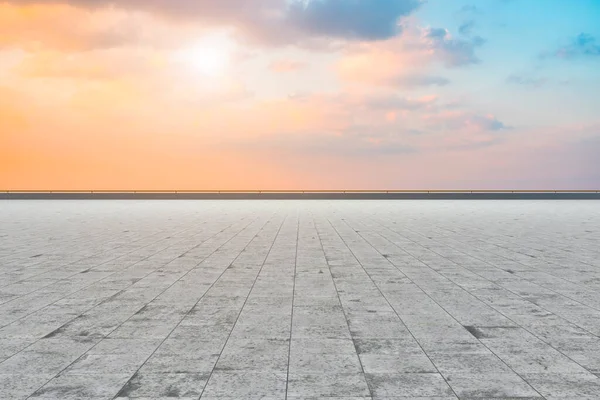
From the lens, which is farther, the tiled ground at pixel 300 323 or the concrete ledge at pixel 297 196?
the concrete ledge at pixel 297 196

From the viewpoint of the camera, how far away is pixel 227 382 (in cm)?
466

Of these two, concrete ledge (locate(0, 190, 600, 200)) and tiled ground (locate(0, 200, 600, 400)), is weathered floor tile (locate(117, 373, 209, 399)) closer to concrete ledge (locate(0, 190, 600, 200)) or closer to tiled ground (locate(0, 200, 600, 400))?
tiled ground (locate(0, 200, 600, 400))

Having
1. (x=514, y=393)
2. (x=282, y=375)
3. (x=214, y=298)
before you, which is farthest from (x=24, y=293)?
(x=514, y=393)

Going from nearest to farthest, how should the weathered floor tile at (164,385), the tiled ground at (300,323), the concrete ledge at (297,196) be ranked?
the weathered floor tile at (164,385) → the tiled ground at (300,323) → the concrete ledge at (297,196)

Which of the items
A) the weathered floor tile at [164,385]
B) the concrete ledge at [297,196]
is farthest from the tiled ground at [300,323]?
the concrete ledge at [297,196]

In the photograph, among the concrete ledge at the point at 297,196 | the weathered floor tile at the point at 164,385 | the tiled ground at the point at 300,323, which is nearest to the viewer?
the weathered floor tile at the point at 164,385

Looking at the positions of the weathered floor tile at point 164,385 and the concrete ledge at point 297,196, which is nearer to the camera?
the weathered floor tile at point 164,385

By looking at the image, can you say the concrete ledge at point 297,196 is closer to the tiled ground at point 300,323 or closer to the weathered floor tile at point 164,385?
the tiled ground at point 300,323

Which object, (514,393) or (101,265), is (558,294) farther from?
(101,265)

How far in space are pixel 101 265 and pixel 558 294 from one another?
9.67m

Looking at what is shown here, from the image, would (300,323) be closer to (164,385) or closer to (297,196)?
(164,385)

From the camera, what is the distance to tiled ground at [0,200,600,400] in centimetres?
467

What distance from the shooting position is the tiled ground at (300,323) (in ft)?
15.3

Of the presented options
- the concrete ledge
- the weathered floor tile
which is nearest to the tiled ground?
the weathered floor tile
